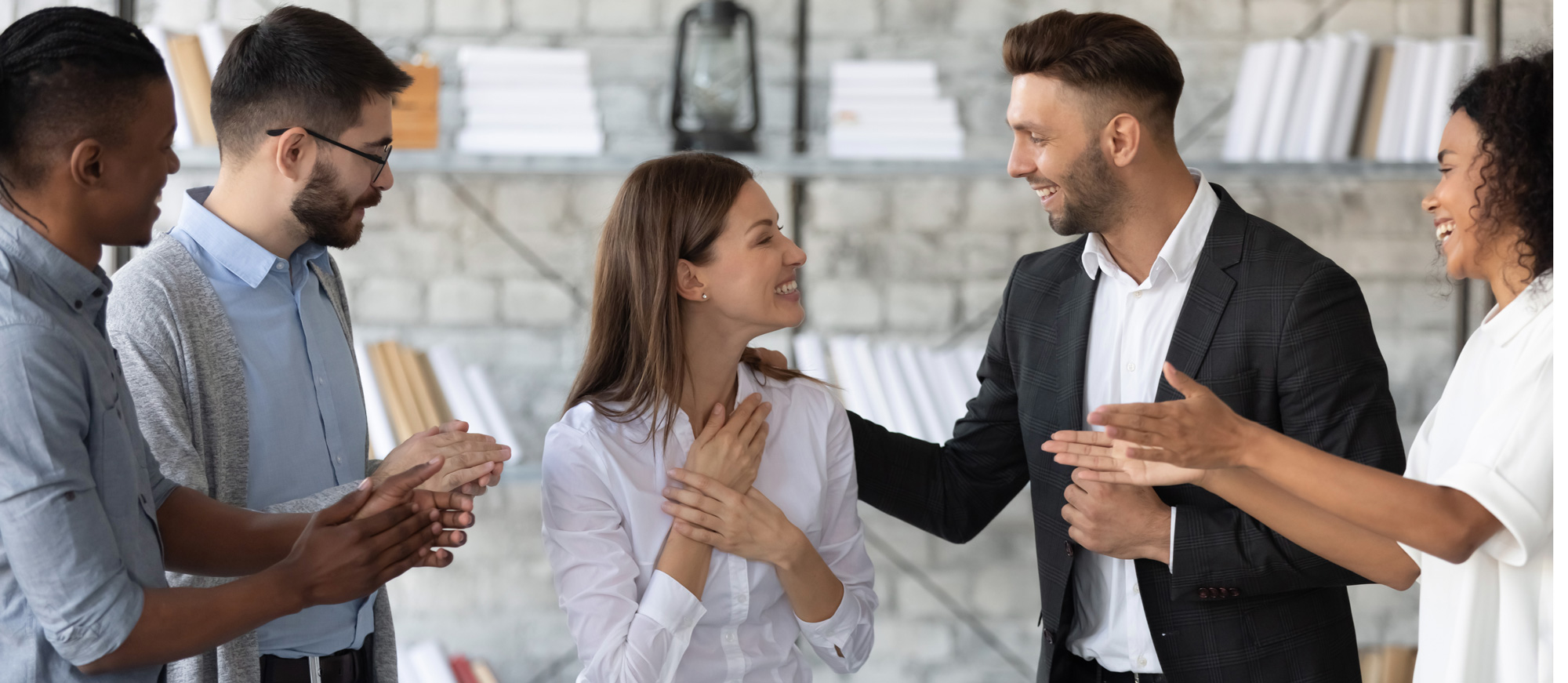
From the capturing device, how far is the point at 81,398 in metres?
1.09

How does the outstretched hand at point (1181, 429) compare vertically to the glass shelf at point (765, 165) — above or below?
below

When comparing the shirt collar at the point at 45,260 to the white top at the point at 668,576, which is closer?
the shirt collar at the point at 45,260

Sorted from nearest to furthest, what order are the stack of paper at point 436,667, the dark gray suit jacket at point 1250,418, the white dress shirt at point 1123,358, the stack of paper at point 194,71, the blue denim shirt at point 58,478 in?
the blue denim shirt at point 58,478
the dark gray suit jacket at point 1250,418
the white dress shirt at point 1123,358
the stack of paper at point 194,71
the stack of paper at point 436,667

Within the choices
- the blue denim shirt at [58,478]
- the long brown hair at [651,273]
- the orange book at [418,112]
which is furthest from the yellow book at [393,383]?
the blue denim shirt at [58,478]

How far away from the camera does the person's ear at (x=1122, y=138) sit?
6.17ft

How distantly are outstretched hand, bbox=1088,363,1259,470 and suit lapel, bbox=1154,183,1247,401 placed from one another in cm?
45

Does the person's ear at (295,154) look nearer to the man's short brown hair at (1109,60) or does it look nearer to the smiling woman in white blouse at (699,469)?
the smiling woman in white blouse at (699,469)

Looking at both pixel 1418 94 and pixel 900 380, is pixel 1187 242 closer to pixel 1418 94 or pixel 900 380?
pixel 900 380

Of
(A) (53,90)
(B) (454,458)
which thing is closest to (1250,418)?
(B) (454,458)

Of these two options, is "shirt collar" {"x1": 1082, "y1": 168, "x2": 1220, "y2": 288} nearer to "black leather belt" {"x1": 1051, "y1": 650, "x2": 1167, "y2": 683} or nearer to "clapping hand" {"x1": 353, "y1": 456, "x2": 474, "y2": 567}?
"black leather belt" {"x1": 1051, "y1": 650, "x2": 1167, "y2": 683}

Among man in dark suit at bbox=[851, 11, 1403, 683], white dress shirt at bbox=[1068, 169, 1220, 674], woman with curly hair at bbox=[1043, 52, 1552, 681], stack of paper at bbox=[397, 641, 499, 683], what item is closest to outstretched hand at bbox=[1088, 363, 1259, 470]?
woman with curly hair at bbox=[1043, 52, 1552, 681]

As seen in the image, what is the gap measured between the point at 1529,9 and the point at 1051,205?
1973 mm

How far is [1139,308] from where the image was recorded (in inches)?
72.4

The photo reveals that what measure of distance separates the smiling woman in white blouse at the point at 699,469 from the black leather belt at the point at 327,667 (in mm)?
340
